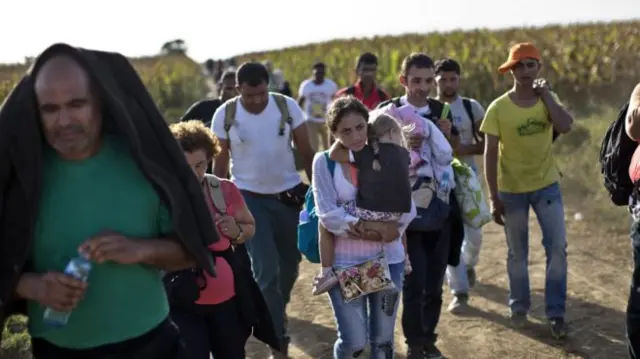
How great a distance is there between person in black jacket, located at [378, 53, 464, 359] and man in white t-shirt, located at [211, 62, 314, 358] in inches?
33.1

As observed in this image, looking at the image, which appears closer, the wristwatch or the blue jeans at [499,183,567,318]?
the wristwatch

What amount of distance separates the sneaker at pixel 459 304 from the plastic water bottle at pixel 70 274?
5098 mm

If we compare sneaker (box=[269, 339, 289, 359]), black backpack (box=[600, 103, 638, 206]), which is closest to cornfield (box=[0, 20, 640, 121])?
sneaker (box=[269, 339, 289, 359])

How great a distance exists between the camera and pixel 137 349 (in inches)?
122

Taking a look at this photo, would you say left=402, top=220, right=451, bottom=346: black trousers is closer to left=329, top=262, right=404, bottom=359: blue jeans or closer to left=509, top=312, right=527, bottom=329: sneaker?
left=329, top=262, right=404, bottom=359: blue jeans

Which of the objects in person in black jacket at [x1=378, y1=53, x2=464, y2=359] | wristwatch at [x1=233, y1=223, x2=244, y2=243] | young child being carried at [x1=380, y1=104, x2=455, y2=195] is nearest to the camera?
wristwatch at [x1=233, y1=223, x2=244, y2=243]

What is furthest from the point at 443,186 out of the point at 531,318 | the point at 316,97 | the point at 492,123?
the point at 316,97

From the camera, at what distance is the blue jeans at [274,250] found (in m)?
6.33

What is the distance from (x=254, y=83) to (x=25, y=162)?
3.53 m

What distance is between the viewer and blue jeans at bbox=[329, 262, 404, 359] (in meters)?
4.88

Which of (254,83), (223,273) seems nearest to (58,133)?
(223,273)

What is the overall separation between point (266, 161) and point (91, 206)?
3522 millimetres

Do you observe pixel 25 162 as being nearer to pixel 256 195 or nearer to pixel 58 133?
pixel 58 133

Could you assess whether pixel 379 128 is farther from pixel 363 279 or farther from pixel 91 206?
pixel 91 206
